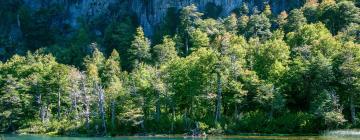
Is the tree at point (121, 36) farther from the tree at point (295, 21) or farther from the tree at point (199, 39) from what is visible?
the tree at point (295, 21)

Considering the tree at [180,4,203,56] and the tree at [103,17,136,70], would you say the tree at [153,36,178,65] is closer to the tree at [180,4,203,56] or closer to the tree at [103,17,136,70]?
the tree at [180,4,203,56]

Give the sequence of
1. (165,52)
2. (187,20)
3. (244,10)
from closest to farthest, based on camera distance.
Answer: (165,52), (187,20), (244,10)

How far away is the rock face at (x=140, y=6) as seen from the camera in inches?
5157

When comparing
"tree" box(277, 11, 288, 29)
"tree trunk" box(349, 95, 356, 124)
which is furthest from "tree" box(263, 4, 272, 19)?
"tree trunk" box(349, 95, 356, 124)

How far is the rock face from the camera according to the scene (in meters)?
131

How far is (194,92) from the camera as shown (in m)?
74.7

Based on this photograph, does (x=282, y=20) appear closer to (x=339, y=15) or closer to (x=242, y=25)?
(x=242, y=25)

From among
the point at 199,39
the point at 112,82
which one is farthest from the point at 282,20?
the point at 112,82

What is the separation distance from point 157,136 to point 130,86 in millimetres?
11636

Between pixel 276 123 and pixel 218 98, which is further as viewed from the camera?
pixel 218 98

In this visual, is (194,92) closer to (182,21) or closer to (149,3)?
(182,21)

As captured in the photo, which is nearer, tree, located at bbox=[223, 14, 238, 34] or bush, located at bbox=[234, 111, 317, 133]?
bush, located at bbox=[234, 111, 317, 133]

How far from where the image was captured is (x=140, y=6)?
14362 cm

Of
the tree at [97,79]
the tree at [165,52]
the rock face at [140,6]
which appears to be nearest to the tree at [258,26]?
the rock face at [140,6]
